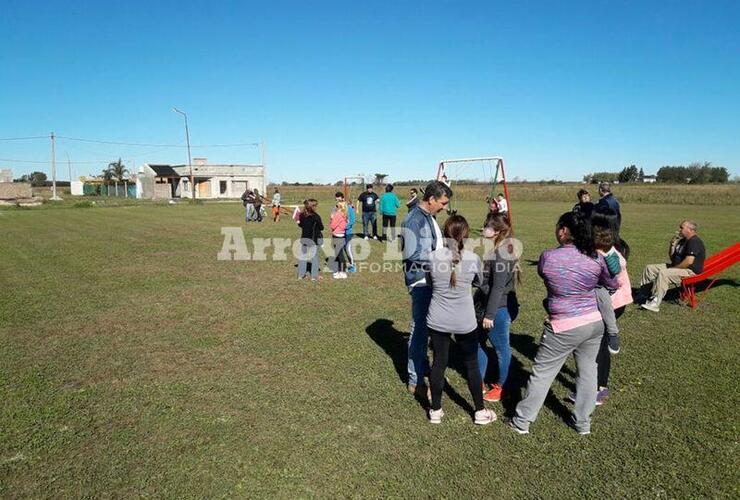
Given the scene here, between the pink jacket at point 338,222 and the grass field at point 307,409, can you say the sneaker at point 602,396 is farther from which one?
the pink jacket at point 338,222

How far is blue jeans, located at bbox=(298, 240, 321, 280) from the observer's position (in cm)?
985

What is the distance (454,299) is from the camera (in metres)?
3.81

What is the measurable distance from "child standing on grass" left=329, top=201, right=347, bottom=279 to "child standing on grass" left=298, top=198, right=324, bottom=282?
11.6 inches

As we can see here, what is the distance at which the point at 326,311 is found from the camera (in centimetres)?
756

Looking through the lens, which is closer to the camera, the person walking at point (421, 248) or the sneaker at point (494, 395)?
the person walking at point (421, 248)

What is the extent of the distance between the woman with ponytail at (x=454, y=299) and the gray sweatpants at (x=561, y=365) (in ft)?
1.38

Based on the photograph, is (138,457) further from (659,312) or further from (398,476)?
(659,312)

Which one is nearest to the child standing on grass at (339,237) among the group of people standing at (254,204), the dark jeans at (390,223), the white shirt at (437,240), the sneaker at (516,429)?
the dark jeans at (390,223)

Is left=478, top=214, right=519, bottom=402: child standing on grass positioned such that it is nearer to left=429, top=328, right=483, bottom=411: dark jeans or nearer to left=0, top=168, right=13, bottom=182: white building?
left=429, top=328, right=483, bottom=411: dark jeans

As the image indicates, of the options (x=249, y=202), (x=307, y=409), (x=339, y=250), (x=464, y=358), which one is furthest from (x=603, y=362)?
(x=249, y=202)

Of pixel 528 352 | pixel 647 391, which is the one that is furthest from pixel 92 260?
pixel 647 391

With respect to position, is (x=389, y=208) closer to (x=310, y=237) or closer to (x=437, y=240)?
(x=310, y=237)

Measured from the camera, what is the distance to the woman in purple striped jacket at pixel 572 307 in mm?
→ 3586

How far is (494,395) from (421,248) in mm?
1605
